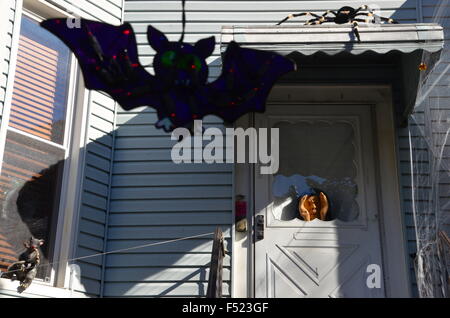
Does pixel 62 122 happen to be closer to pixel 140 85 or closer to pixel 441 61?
pixel 140 85

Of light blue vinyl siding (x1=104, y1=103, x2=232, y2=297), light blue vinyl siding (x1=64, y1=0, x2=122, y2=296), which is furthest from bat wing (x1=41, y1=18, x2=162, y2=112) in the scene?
light blue vinyl siding (x1=104, y1=103, x2=232, y2=297)

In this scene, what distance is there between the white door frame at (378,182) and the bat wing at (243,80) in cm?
229

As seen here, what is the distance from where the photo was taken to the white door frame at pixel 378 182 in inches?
250

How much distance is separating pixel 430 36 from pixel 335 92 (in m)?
1.47

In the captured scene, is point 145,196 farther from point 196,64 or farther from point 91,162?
point 196,64

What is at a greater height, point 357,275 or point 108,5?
point 108,5

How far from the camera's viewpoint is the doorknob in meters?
6.52

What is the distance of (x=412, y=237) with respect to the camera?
254 inches

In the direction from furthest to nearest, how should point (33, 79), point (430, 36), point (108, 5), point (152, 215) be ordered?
point (108, 5)
point (152, 215)
point (33, 79)
point (430, 36)

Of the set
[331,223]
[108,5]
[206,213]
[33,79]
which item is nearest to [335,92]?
[331,223]

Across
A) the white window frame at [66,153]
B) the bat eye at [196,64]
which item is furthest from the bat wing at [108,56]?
the white window frame at [66,153]

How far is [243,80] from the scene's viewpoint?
14.4 feet

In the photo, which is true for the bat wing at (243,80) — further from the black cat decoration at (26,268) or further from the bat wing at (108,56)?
the black cat decoration at (26,268)

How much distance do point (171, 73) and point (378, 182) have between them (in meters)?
3.04
